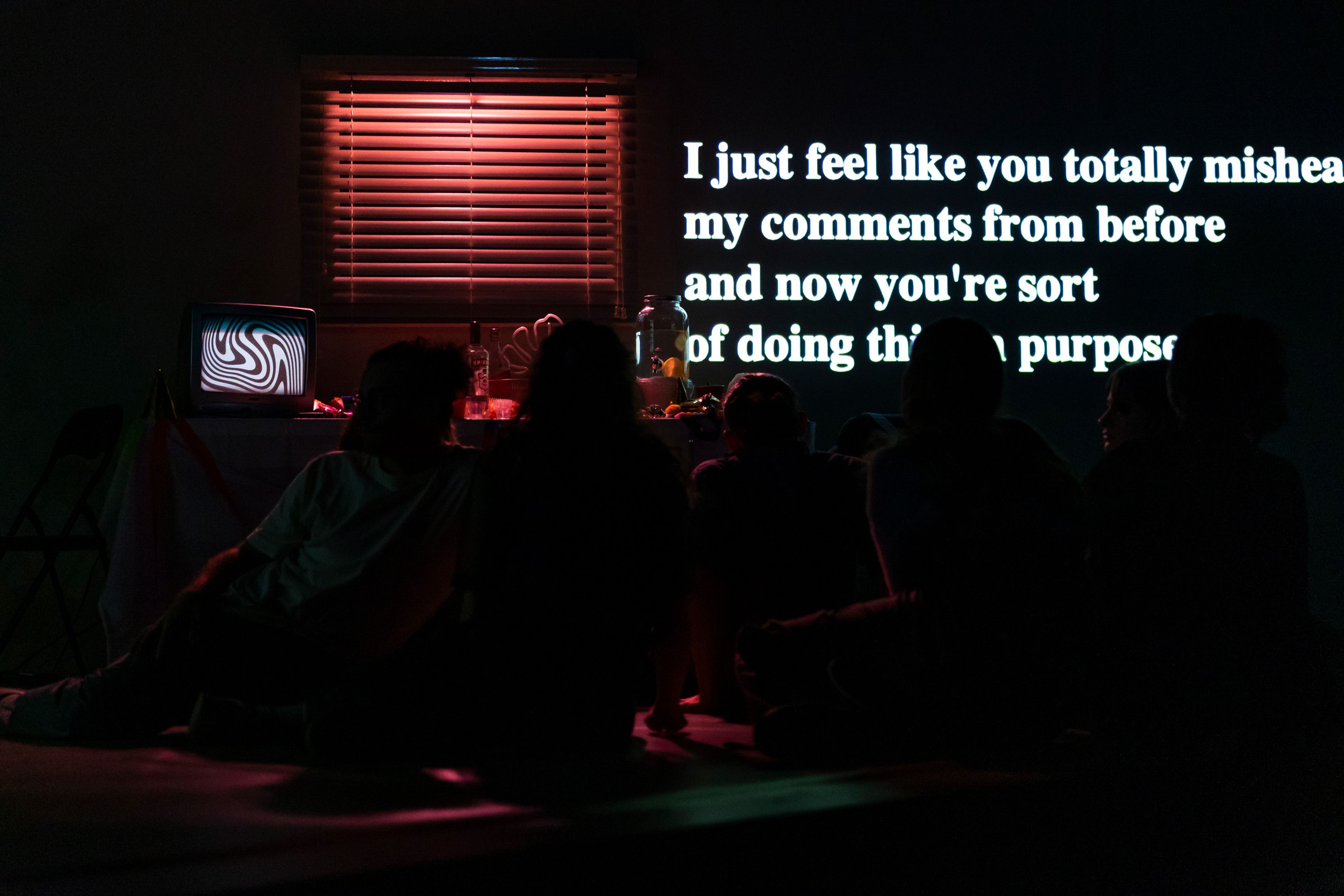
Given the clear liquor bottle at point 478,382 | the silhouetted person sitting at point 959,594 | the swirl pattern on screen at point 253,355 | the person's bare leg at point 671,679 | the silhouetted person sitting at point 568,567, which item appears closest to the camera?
the silhouetted person sitting at point 959,594

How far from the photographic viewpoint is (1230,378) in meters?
1.96

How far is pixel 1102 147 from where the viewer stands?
14.7 feet

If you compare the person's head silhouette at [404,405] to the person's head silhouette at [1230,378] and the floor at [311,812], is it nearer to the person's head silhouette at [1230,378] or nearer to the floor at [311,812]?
the floor at [311,812]

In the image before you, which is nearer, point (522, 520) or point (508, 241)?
point (522, 520)

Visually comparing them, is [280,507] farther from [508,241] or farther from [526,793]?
[508,241]

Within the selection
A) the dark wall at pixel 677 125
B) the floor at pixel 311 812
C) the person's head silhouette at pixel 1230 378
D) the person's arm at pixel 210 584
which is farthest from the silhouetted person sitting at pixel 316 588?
the dark wall at pixel 677 125

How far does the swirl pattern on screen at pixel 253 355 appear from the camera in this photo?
316cm

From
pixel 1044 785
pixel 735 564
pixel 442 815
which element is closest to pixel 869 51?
pixel 735 564

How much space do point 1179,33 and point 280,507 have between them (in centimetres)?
437

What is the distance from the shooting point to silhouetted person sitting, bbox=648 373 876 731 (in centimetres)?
255

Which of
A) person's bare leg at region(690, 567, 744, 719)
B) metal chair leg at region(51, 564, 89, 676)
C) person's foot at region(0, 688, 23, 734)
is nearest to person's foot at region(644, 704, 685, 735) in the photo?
person's bare leg at region(690, 567, 744, 719)

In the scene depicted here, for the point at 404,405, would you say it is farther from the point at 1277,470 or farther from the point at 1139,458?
the point at 1277,470

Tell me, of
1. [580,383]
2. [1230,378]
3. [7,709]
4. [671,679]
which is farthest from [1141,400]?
[7,709]

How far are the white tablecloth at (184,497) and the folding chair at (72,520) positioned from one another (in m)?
0.62
